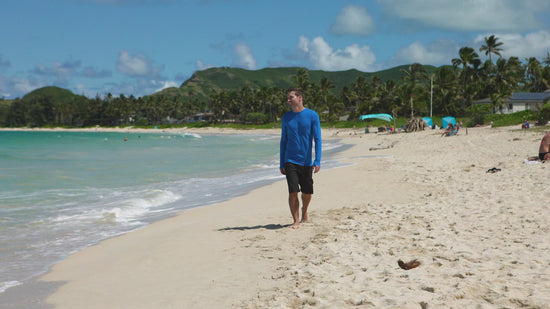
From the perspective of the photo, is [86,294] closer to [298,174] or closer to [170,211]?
[298,174]

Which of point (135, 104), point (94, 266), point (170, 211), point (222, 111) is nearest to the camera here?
point (94, 266)

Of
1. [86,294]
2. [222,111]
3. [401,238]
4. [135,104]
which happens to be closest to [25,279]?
[86,294]

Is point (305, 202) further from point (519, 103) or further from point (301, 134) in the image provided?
point (519, 103)

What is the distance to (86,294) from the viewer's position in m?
4.20

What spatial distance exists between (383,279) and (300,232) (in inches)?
89.4

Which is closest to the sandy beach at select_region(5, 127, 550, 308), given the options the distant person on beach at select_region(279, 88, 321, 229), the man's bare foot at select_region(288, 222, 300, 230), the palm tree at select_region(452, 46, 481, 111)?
the man's bare foot at select_region(288, 222, 300, 230)

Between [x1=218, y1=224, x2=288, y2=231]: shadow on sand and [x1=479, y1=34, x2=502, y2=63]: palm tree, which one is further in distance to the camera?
[x1=479, y1=34, x2=502, y2=63]: palm tree

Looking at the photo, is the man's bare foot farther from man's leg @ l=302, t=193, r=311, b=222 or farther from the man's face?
the man's face

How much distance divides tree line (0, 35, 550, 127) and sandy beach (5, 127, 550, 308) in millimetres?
43805

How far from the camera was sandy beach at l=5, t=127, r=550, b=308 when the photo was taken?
132 inches

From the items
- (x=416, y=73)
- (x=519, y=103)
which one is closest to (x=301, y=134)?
(x=519, y=103)

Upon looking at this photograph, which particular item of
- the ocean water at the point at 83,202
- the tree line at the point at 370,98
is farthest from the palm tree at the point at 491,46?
the ocean water at the point at 83,202

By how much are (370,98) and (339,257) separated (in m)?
78.6

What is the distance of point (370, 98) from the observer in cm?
8000
